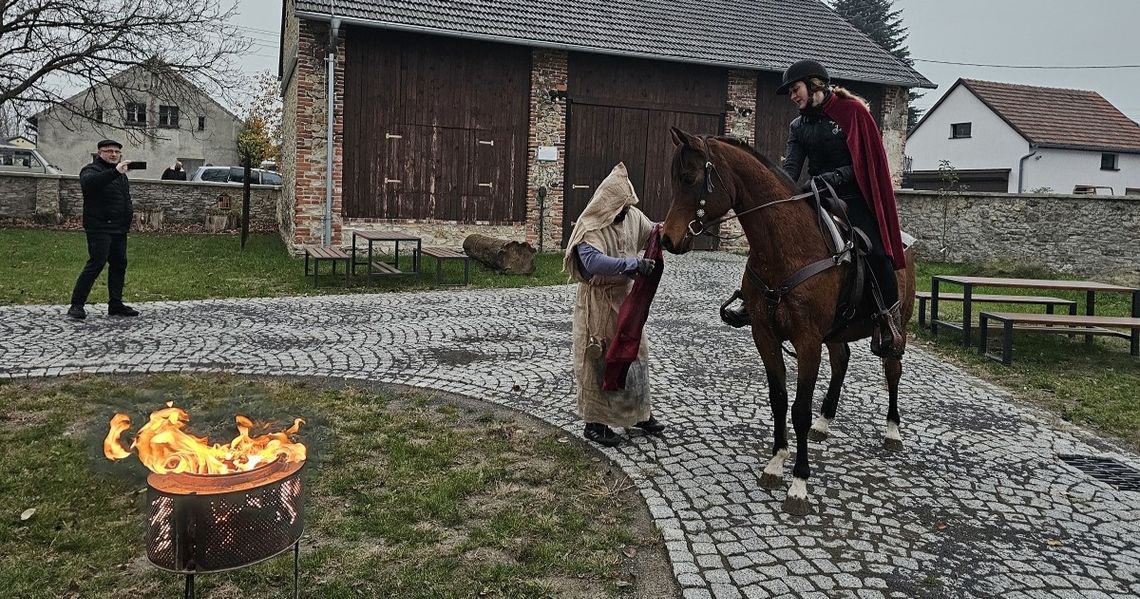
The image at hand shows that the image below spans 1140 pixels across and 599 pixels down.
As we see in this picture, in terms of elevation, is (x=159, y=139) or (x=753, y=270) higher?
(x=159, y=139)

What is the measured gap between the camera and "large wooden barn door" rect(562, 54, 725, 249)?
16.9 m

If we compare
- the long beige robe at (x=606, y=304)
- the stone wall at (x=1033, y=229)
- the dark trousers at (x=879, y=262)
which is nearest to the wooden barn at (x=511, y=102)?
the stone wall at (x=1033, y=229)

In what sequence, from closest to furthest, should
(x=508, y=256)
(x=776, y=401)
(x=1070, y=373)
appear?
(x=776, y=401) → (x=1070, y=373) → (x=508, y=256)

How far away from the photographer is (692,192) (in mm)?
4160

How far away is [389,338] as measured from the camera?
8.45m

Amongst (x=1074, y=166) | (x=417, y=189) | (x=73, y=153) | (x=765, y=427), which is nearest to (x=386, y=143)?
(x=417, y=189)

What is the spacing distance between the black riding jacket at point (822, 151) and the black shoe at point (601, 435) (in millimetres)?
1949

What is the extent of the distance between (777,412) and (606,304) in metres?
1.20

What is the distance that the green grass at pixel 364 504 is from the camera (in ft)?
11.1

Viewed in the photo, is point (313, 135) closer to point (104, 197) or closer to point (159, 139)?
point (104, 197)

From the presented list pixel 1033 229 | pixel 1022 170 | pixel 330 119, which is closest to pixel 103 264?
pixel 330 119

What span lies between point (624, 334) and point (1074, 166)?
3573 centimetres

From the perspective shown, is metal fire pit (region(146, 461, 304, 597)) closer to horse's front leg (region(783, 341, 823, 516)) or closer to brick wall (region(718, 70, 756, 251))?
horse's front leg (region(783, 341, 823, 516))

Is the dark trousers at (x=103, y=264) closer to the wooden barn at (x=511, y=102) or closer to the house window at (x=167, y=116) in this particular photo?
the wooden barn at (x=511, y=102)
